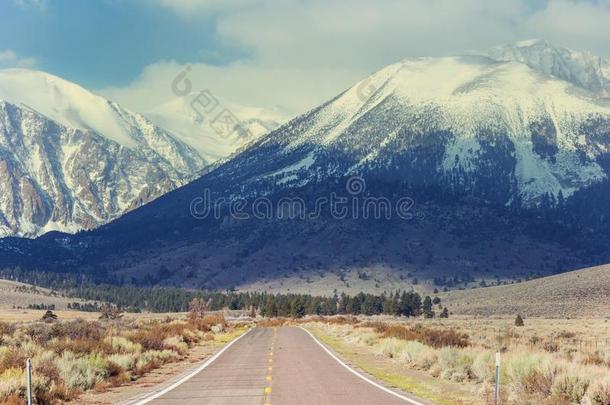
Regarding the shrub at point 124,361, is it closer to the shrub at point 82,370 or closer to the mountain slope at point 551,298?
the shrub at point 82,370

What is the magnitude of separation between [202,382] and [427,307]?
111 m

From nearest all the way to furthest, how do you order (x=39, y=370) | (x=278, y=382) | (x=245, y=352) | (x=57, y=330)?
(x=39, y=370), (x=278, y=382), (x=57, y=330), (x=245, y=352)

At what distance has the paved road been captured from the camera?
17.4 m

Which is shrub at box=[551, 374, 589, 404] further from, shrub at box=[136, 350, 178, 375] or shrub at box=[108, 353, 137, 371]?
shrub at box=[108, 353, 137, 371]

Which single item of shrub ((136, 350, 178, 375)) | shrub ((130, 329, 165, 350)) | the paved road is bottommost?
the paved road

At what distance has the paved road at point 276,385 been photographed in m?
17.4

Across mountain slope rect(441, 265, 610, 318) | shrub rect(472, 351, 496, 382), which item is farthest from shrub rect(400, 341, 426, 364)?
mountain slope rect(441, 265, 610, 318)

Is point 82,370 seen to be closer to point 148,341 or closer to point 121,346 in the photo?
point 121,346

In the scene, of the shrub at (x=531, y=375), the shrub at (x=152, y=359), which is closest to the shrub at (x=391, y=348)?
the shrub at (x=152, y=359)

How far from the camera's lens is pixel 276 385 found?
20.4 metres

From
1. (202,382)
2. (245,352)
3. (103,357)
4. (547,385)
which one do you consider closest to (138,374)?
(103,357)

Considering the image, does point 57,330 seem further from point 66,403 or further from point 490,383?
point 490,383

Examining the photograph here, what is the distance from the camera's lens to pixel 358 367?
87.5 ft

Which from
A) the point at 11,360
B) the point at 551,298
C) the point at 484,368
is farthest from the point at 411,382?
the point at 551,298
